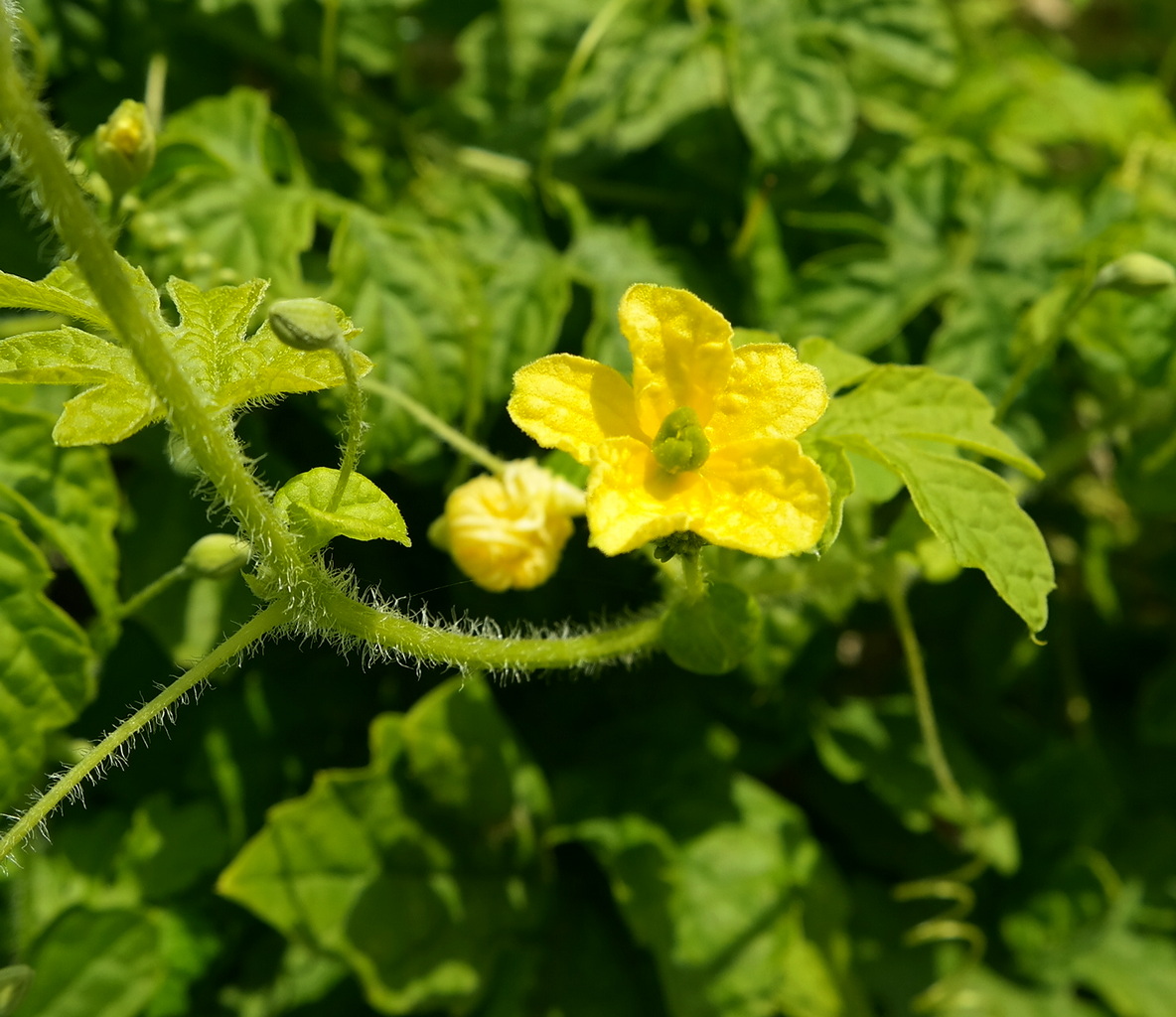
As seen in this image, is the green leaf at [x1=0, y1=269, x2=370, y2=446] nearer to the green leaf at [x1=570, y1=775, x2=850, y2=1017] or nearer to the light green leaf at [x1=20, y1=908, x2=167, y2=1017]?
the light green leaf at [x1=20, y1=908, x2=167, y2=1017]

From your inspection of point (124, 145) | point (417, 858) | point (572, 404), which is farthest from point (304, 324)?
point (417, 858)

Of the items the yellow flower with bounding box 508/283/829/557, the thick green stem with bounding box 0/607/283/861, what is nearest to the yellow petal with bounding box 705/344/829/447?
the yellow flower with bounding box 508/283/829/557

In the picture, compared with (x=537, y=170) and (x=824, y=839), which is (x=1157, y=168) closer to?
(x=537, y=170)

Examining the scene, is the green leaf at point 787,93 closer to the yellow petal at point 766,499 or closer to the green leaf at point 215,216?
the green leaf at point 215,216

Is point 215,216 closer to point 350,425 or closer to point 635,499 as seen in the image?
point 350,425

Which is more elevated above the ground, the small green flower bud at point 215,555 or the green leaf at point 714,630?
the small green flower bud at point 215,555

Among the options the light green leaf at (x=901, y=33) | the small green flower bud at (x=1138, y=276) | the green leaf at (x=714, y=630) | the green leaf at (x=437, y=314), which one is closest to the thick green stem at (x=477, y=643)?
the green leaf at (x=714, y=630)
